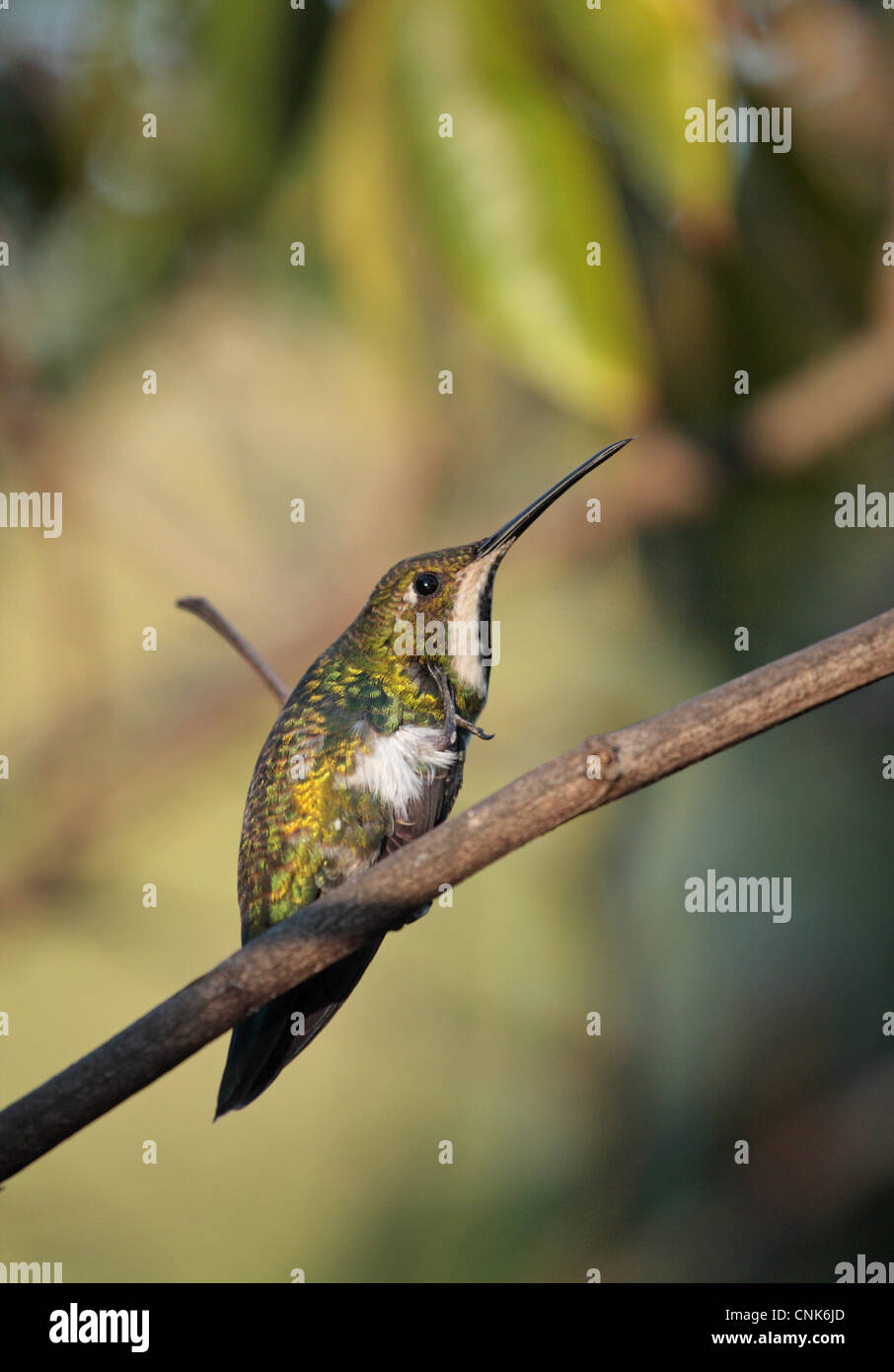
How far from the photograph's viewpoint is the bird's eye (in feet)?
7.21

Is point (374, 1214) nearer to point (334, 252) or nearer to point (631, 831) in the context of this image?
point (631, 831)

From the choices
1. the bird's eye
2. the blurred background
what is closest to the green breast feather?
the bird's eye

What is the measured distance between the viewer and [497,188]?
173 centimetres

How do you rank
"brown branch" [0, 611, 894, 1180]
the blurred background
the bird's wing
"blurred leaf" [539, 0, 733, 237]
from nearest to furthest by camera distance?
"brown branch" [0, 611, 894, 1180]
"blurred leaf" [539, 0, 733, 237]
the blurred background
the bird's wing

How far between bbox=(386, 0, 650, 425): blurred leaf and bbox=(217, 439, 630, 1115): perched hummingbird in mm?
465

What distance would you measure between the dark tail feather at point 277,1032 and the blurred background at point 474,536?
95 cm

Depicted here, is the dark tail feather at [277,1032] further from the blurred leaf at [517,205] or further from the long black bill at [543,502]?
the blurred leaf at [517,205]

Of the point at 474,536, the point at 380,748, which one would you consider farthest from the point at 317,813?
the point at 474,536

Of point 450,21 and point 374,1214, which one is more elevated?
point 450,21

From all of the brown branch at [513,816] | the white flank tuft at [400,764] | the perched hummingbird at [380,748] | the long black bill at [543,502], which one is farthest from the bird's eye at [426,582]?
the brown branch at [513,816]

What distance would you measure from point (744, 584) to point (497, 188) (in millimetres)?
1828

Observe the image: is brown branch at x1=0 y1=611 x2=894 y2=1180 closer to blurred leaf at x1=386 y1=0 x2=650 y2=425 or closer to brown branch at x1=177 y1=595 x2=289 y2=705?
blurred leaf at x1=386 y1=0 x2=650 y2=425

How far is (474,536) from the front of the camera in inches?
168

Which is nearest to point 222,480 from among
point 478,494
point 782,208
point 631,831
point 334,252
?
point 478,494
